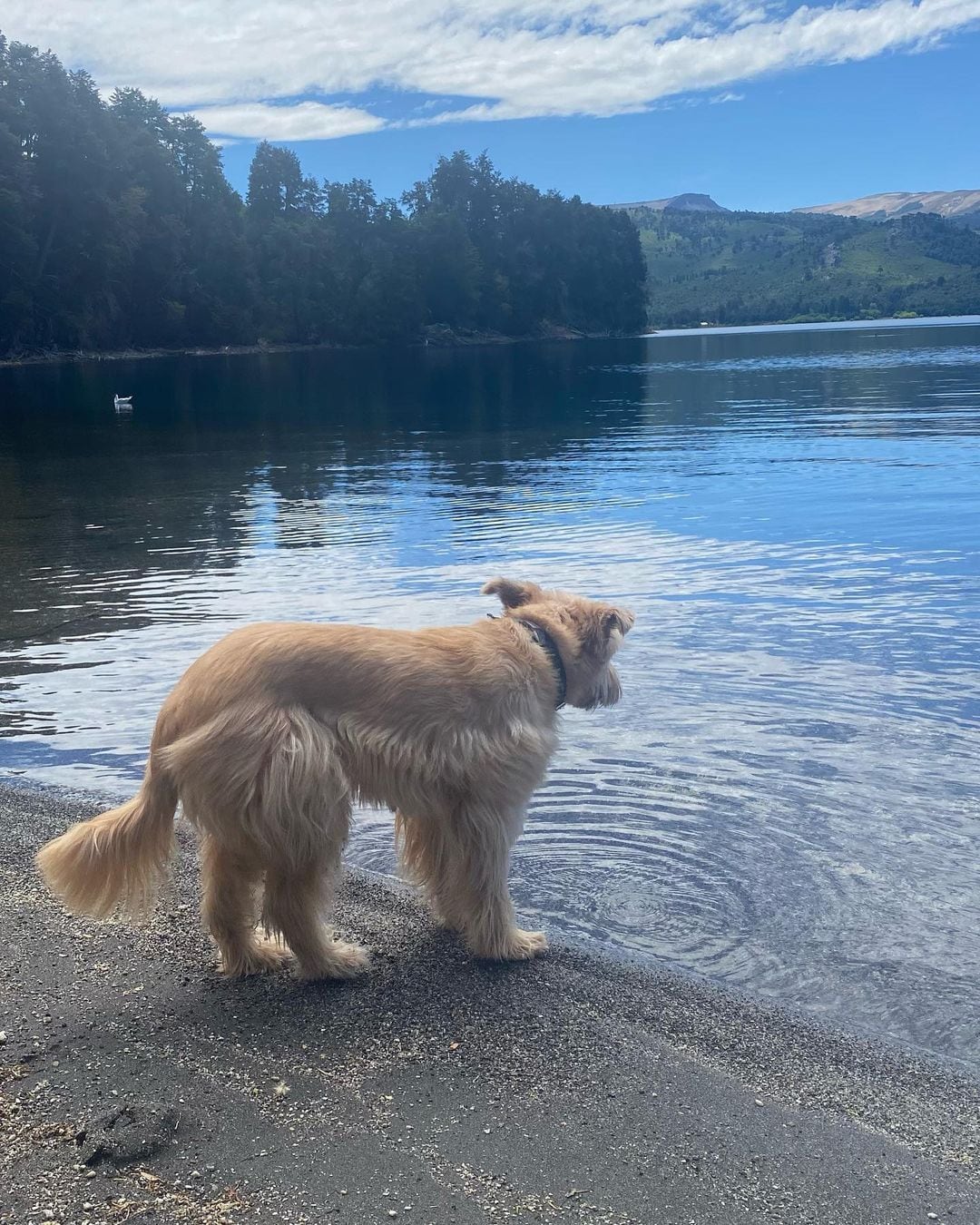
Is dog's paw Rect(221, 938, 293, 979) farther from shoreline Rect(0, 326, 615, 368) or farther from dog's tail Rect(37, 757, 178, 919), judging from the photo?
shoreline Rect(0, 326, 615, 368)

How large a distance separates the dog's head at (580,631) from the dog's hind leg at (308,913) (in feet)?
5.09

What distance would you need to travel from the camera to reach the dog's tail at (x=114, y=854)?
493 centimetres

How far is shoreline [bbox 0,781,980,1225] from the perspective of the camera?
3.63 meters

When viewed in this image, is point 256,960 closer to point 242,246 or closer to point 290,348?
point 242,246

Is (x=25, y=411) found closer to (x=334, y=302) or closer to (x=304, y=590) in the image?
(x=304, y=590)

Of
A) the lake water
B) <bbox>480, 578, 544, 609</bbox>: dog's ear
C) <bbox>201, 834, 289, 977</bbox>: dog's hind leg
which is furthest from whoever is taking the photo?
the lake water

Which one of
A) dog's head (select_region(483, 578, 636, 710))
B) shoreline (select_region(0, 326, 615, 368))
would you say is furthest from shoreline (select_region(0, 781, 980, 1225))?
shoreline (select_region(0, 326, 615, 368))

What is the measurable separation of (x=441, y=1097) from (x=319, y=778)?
135cm

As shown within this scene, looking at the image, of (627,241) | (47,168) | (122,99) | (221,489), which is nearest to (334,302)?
(122,99)

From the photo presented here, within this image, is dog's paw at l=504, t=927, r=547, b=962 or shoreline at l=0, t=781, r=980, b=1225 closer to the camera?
shoreline at l=0, t=781, r=980, b=1225

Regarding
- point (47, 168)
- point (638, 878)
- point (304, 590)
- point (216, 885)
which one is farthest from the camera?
point (47, 168)

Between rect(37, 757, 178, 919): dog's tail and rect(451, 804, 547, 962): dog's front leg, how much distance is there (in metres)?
1.35

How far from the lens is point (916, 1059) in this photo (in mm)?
4777

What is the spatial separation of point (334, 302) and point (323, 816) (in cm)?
14373
